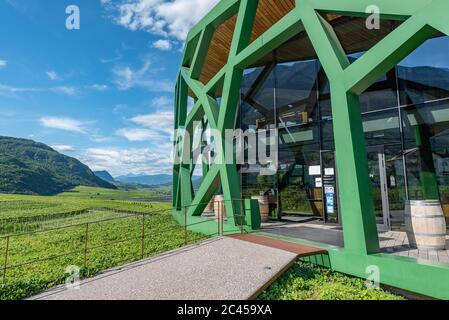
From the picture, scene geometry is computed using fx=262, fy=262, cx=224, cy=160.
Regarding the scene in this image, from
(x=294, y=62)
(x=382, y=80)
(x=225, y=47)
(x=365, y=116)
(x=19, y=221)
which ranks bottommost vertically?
(x=19, y=221)

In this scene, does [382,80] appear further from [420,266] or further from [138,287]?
[138,287]

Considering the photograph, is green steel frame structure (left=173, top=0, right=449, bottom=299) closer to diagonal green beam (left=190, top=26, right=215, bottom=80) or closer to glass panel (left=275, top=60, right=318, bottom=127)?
glass panel (left=275, top=60, right=318, bottom=127)

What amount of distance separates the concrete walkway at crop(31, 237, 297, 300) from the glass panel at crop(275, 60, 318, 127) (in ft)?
21.3

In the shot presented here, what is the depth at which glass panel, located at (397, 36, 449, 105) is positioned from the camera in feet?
25.7

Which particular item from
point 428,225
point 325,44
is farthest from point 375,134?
point 325,44

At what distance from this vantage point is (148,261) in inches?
228

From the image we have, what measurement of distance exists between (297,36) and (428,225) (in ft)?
27.9

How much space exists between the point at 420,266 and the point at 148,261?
509 cm

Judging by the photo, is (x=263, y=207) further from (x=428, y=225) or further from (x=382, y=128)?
(x=428, y=225)

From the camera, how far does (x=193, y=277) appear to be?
4715mm

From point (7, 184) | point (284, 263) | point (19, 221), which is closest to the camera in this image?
point (284, 263)

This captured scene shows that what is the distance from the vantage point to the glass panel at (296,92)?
10.5 meters

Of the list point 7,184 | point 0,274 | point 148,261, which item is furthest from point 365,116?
point 7,184

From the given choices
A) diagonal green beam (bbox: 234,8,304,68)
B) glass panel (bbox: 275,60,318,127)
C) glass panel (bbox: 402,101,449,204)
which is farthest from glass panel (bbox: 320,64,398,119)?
diagonal green beam (bbox: 234,8,304,68)
